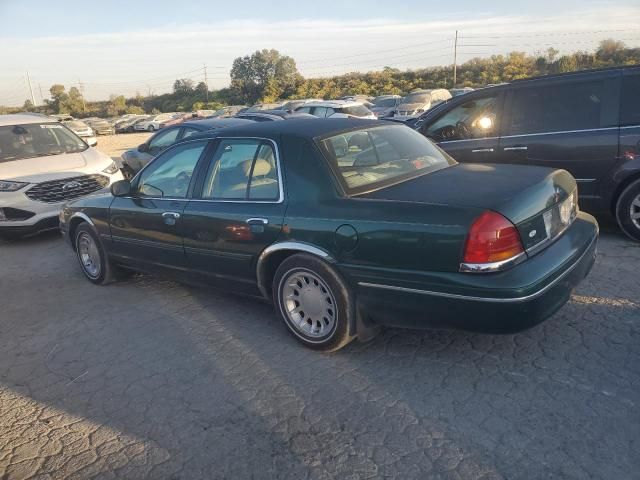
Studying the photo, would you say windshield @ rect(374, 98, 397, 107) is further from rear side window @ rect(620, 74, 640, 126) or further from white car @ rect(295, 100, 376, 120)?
rear side window @ rect(620, 74, 640, 126)

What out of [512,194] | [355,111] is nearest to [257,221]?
[512,194]

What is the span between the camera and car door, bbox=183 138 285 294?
388 centimetres

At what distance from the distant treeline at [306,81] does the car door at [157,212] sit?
4567 cm

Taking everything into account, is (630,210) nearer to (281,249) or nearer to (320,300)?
(320,300)

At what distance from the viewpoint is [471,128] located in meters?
6.52

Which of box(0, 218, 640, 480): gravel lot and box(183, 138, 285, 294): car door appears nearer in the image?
box(0, 218, 640, 480): gravel lot

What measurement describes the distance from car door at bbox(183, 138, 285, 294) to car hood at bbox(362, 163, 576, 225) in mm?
787

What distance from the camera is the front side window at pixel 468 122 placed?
249 inches

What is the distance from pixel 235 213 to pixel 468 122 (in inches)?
146

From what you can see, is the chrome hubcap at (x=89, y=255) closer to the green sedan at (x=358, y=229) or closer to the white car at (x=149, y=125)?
the green sedan at (x=358, y=229)

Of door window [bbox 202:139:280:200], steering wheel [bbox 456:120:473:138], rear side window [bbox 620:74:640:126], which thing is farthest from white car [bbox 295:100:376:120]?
door window [bbox 202:139:280:200]

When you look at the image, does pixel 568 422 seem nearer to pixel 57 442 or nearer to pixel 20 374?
pixel 57 442

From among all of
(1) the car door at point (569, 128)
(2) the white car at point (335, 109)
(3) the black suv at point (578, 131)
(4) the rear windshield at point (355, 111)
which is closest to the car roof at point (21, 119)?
(3) the black suv at point (578, 131)

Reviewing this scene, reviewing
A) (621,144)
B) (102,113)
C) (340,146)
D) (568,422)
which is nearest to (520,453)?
(568,422)
